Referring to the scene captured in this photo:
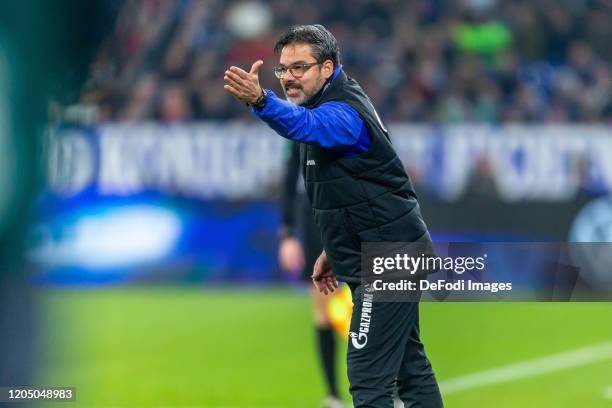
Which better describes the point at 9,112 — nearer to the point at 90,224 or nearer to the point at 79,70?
the point at 79,70

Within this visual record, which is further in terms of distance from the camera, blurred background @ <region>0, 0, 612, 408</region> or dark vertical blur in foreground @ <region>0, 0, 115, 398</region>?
blurred background @ <region>0, 0, 612, 408</region>

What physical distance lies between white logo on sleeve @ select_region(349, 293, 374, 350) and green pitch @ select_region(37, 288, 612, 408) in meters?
1.29

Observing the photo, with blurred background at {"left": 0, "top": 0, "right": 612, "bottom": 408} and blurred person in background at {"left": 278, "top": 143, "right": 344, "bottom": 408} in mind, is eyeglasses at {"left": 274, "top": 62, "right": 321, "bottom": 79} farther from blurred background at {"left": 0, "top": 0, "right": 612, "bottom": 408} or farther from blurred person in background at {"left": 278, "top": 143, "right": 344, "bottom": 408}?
blurred background at {"left": 0, "top": 0, "right": 612, "bottom": 408}

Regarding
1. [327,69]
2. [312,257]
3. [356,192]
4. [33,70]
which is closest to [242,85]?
[327,69]

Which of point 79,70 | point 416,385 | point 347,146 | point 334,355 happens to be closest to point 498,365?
point 334,355

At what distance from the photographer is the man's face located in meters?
5.52

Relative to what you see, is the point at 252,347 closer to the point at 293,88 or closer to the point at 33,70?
the point at 293,88

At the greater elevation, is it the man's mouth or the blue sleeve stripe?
the man's mouth

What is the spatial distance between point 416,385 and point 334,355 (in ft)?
8.63

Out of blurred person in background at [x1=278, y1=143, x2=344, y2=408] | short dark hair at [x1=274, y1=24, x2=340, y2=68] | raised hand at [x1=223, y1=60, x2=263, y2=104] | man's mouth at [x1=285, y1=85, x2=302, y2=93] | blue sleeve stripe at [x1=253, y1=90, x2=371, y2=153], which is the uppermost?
short dark hair at [x1=274, y1=24, x2=340, y2=68]

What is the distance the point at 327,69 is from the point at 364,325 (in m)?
1.21

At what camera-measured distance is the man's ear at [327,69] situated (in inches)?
220

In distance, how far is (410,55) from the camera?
1811cm

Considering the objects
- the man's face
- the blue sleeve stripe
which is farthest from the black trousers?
the man's face
